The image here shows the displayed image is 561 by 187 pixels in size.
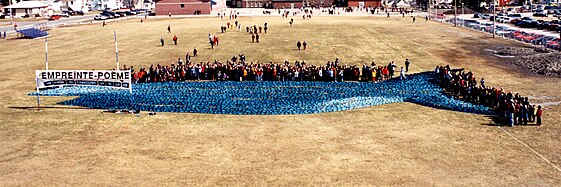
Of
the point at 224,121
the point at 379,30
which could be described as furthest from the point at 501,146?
the point at 379,30

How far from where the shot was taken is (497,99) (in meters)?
32.2

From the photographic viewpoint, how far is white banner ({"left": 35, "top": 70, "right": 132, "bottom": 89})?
3425 centimetres

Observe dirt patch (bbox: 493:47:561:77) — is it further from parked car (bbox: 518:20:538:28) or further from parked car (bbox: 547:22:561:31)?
parked car (bbox: 518:20:538:28)

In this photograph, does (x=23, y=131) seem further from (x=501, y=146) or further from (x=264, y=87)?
(x=501, y=146)

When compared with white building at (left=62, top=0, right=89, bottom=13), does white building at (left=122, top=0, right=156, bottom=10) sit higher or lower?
higher

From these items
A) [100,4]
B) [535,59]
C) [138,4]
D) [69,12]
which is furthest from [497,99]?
[138,4]

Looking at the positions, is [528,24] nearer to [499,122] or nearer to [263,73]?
[263,73]

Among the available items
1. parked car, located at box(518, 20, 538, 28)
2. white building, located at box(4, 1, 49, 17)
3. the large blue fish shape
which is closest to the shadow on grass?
the large blue fish shape

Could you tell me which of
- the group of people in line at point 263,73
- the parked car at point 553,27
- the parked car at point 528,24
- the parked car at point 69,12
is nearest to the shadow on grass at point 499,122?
the group of people in line at point 263,73

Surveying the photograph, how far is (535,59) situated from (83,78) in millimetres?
44658

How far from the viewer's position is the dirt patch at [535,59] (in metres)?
47.1

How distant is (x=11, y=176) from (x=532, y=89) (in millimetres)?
36713

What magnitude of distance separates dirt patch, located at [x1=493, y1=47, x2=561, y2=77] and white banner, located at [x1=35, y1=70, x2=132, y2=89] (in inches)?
1459

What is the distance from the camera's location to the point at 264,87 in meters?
40.3
